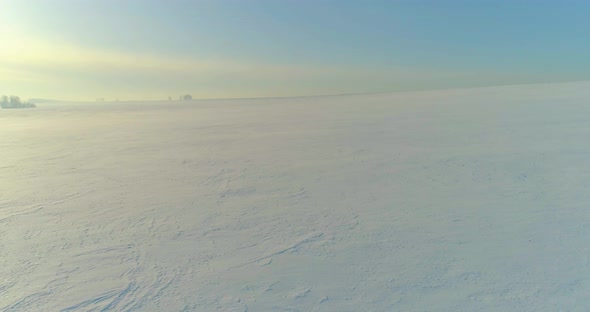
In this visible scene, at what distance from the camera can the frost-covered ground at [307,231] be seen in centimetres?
230

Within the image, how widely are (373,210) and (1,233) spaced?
424cm

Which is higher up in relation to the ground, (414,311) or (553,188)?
(553,188)

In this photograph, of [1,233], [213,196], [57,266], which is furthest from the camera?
[213,196]

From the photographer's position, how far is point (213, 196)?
4402 mm

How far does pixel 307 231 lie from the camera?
327 centimetres

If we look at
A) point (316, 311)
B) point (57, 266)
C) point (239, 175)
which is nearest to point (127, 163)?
point (239, 175)

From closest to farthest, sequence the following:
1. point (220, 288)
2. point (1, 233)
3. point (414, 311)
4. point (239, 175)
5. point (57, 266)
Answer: point (414, 311) → point (220, 288) → point (57, 266) → point (1, 233) → point (239, 175)

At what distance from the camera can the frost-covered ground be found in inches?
90.6

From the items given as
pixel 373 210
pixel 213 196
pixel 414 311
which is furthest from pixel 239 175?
pixel 414 311

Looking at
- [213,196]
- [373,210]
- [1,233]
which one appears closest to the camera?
[1,233]

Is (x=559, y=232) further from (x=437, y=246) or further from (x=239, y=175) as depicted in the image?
(x=239, y=175)

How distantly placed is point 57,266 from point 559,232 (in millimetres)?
4759

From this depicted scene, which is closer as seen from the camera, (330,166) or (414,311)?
(414,311)

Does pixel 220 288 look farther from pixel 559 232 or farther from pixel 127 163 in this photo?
pixel 127 163
